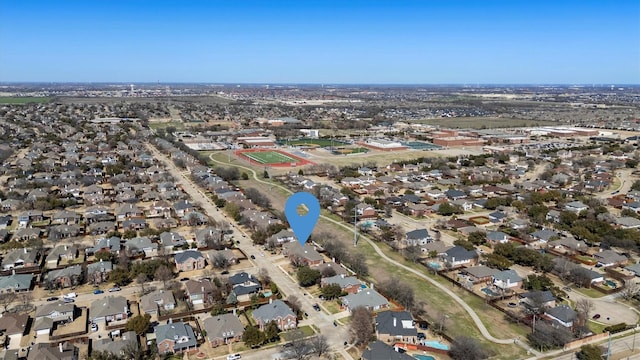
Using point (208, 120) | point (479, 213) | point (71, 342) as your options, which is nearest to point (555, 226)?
point (479, 213)

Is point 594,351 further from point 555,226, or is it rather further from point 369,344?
point 555,226

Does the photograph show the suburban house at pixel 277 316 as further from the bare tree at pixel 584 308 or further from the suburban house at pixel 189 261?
the bare tree at pixel 584 308

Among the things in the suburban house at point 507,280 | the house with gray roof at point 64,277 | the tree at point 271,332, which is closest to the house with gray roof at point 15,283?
the house with gray roof at point 64,277

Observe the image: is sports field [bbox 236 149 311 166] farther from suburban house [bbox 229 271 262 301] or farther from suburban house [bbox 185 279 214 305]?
suburban house [bbox 185 279 214 305]

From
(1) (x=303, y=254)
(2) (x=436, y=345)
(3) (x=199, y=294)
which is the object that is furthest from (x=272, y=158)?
(2) (x=436, y=345)

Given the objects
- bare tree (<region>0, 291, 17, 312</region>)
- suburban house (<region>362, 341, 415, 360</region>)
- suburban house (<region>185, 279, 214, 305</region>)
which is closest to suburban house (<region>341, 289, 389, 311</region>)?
suburban house (<region>362, 341, 415, 360</region>)

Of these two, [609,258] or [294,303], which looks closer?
[294,303]

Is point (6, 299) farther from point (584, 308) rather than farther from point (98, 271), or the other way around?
point (584, 308)
